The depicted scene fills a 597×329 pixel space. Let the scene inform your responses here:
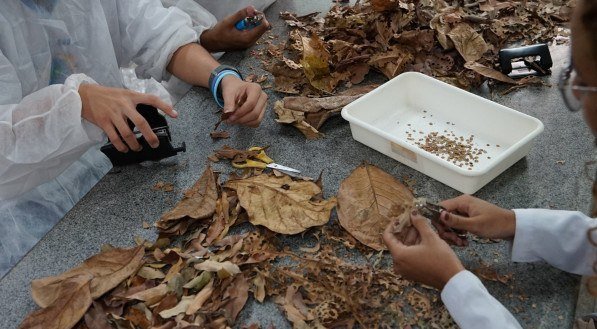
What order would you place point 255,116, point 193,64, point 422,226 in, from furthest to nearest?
point 193,64 → point 255,116 → point 422,226

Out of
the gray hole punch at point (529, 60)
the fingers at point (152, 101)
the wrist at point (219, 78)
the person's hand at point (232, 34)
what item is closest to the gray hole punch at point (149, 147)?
the fingers at point (152, 101)

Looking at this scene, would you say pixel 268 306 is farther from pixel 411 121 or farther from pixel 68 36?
pixel 68 36

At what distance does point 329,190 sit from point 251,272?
0.28m

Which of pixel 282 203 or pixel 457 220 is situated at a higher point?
pixel 457 220

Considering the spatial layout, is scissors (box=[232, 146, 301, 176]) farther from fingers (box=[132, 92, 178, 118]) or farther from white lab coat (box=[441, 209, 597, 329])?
white lab coat (box=[441, 209, 597, 329])

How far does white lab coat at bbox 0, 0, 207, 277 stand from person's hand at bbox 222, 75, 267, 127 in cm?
31

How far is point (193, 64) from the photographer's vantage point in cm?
156

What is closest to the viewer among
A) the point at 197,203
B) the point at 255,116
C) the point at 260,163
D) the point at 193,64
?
the point at 197,203

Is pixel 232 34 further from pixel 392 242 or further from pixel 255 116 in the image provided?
pixel 392 242

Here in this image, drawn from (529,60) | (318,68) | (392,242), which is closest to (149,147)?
(318,68)

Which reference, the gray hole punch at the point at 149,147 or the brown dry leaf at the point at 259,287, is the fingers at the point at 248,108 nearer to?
the gray hole punch at the point at 149,147

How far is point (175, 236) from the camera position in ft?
3.61

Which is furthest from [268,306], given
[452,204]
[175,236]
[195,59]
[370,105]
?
[195,59]

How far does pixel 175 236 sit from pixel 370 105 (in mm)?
584
